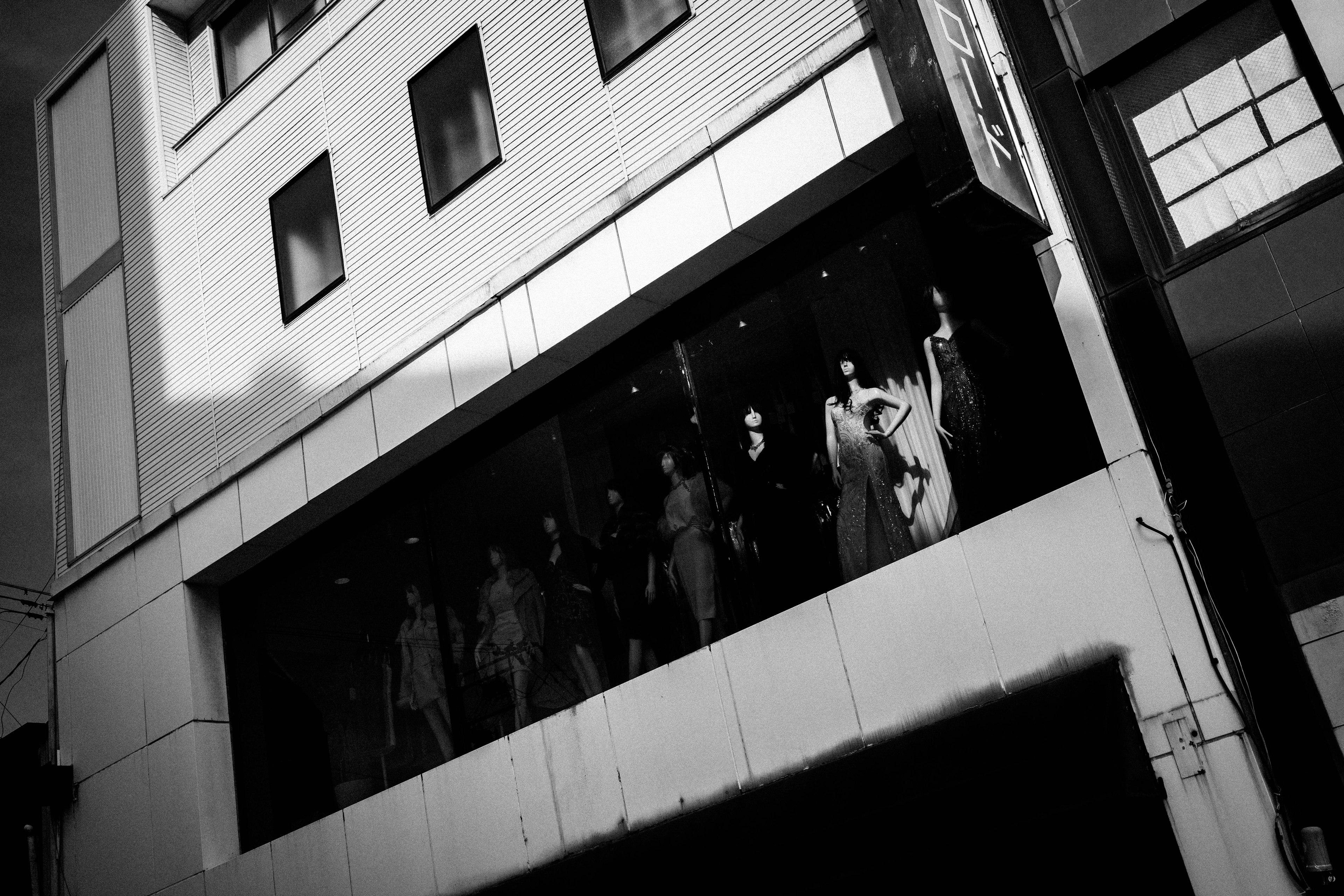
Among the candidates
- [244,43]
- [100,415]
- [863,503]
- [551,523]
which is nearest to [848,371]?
[863,503]

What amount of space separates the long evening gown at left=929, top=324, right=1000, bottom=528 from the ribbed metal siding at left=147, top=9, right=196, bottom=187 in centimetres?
1139

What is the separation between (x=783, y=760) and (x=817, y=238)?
442cm

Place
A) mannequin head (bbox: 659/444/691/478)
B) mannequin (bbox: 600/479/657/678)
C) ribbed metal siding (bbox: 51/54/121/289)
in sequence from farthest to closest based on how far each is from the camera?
1. ribbed metal siding (bbox: 51/54/121/289)
2. mannequin head (bbox: 659/444/691/478)
3. mannequin (bbox: 600/479/657/678)

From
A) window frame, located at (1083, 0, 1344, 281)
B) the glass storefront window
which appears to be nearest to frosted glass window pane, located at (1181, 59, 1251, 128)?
window frame, located at (1083, 0, 1344, 281)

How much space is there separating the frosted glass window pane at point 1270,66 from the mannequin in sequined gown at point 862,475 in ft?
11.3

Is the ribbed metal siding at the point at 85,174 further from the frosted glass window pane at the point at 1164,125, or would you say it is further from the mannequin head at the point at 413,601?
the frosted glass window pane at the point at 1164,125

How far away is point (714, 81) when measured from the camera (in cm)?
1126

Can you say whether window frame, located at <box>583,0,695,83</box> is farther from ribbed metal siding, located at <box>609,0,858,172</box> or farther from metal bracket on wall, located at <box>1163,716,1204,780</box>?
metal bracket on wall, located at <box>1163,716,1204,780</box>

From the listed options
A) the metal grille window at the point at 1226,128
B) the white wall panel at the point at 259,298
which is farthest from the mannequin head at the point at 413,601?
the metal grille window at the point at 1226,128

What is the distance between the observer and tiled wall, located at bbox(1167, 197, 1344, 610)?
8117mm

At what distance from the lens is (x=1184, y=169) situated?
9289 millimetres

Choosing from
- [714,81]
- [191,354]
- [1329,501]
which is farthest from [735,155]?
[191,354]

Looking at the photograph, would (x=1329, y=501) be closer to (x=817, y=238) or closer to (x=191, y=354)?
(x=817, y=238)

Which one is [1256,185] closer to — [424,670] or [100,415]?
[424,670]
